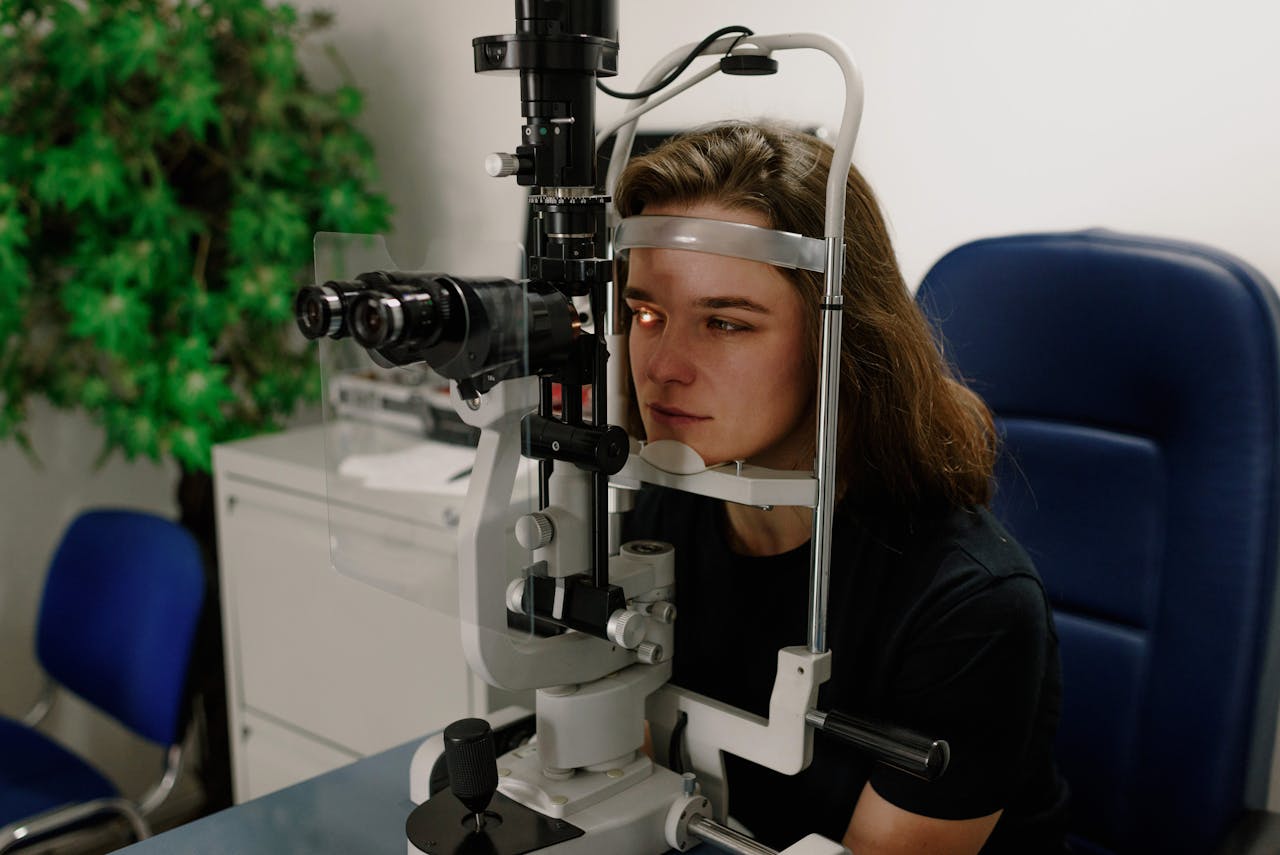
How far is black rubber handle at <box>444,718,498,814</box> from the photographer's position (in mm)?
816

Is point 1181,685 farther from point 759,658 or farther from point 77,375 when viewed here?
point 77,375

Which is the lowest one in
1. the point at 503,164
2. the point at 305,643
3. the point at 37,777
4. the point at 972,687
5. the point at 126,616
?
the point at 37,777

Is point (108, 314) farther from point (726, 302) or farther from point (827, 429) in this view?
point (827, 429)

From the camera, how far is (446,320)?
0.74 meters

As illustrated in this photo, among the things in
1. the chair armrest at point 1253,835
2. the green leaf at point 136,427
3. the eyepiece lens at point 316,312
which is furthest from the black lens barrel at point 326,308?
the green leaf at point 136,427

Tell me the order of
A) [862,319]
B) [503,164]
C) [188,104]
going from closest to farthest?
[503,164] < [862,319] < [188,104]

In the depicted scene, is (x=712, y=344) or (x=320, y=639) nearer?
(x=712, y=344)

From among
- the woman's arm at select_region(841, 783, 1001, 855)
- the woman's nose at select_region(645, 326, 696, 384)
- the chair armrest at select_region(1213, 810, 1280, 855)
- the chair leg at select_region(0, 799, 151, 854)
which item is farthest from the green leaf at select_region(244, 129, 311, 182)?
the chair armrest at select_region(1213, 810, 1280, 855)

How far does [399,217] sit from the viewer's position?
2498 millimetres

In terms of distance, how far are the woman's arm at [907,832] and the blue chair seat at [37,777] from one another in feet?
4.41

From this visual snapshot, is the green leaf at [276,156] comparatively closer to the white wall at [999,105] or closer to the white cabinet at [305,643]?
the white wall at [999,105]

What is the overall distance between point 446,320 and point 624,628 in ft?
0.91

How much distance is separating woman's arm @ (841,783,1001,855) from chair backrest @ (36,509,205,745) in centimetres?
119

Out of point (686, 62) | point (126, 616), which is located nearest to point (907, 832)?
point (686, 62)
